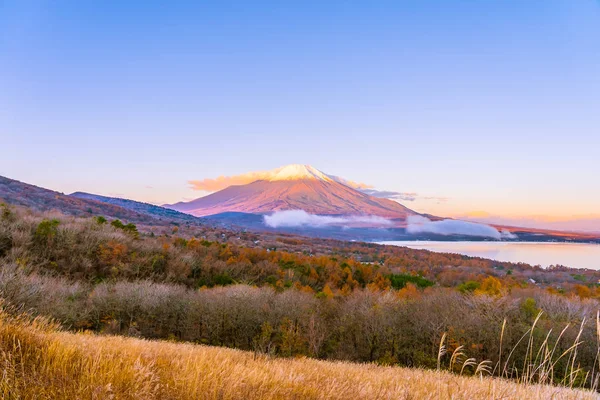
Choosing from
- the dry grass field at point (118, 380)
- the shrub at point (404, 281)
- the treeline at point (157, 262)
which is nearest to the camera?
the dry grass field at point (118, 380)

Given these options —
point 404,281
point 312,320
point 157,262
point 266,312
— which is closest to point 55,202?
point 157,262

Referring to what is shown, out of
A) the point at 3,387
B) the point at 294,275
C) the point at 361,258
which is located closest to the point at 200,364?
the point at 3,387

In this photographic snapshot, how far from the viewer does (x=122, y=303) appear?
125 feet

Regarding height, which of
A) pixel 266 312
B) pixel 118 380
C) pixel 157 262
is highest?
pixel 118 380

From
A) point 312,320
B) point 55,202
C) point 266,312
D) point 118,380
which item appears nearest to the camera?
point 118,380

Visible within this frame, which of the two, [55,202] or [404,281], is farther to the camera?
[55,202]

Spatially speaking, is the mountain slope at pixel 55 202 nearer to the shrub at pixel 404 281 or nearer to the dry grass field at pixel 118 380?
the shrub at pixel 404 281

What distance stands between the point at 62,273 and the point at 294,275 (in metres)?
38.0

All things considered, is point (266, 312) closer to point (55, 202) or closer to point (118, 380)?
point (118, 380)

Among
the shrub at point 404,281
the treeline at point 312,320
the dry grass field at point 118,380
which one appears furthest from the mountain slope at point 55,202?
the dry grass field at point 118,380

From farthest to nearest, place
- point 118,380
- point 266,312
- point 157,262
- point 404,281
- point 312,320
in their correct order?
point 404,281 < point 157,262 < point 266,312 < point 312,320 < point 118,380

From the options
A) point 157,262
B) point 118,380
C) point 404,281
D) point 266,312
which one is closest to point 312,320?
point 266,312

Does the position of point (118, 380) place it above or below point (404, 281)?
above

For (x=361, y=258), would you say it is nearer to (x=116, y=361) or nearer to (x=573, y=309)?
(x=573, y=309)
